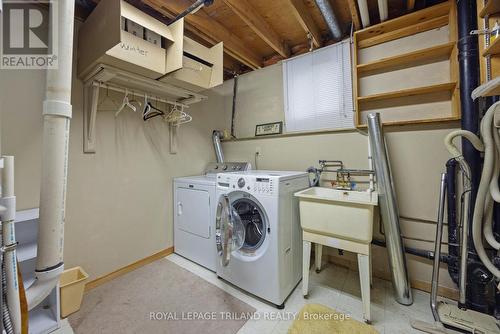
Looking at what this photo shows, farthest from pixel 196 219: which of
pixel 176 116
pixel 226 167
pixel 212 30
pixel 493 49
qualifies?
pixel 493 49

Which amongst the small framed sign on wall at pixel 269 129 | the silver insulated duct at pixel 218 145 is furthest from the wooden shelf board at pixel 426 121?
the silver insulated duct at pixel 218 145

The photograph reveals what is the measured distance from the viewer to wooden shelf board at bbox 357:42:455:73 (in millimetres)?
1628

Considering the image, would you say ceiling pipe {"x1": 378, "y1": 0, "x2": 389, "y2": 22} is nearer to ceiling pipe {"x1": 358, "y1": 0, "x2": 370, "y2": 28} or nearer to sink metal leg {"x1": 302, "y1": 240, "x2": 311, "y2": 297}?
ceiling pipe {"x1": 358, "y1": 0, "x2": 370, "y2": 28}

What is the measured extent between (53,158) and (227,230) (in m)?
1.14

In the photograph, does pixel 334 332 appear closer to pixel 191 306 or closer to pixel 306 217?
pixel 306 217

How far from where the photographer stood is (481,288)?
1446mm

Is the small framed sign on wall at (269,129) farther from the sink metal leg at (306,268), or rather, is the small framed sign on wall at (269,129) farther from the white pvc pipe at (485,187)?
the white pvc pipe at (485,187)

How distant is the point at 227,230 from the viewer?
1.63 meters

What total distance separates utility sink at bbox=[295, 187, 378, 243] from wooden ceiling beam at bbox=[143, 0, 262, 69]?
72.3 inches

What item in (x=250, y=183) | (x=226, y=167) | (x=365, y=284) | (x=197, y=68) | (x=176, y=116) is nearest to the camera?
(x=365, y=284)

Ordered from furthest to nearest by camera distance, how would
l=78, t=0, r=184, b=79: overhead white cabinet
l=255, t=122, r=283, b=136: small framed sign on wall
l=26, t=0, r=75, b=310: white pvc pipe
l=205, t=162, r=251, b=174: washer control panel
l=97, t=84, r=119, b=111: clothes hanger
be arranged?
l=255, t=122, r=283, b=136: small framed sign on wall
l=205, t=162, r=251, b=174: washer control panel
l=97, t=84, r=119, b=111: clothes hanger
l=78, t=0, r=184, b=79: overhead white cabinet
l=26, t=0, r=75, b=310: white pvc pipe

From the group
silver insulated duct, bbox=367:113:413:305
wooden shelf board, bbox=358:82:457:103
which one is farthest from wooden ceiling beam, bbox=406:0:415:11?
silver insulated duct, bbox=367:113:413:305

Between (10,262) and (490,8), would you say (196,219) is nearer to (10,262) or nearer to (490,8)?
(10,262)

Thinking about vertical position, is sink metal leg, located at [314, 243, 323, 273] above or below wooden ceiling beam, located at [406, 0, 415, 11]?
below
